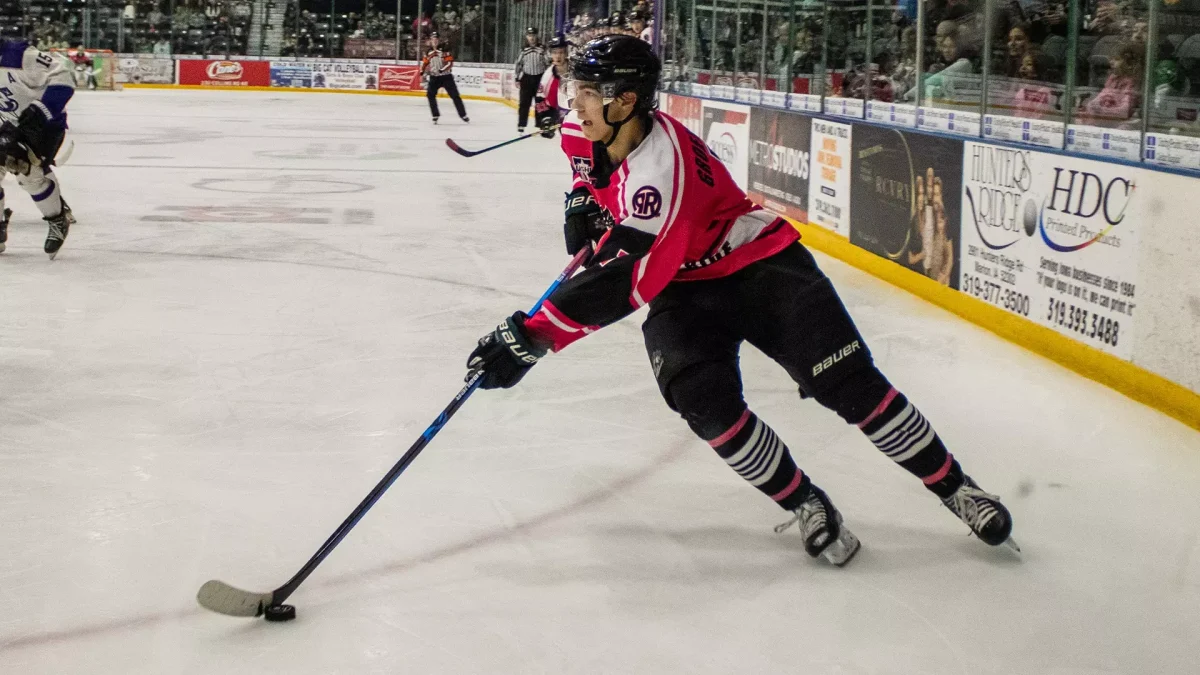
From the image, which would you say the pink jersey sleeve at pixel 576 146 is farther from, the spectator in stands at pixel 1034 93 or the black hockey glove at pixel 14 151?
the black hockey glove at pixel 14 151

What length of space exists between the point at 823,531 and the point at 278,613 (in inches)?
43.0

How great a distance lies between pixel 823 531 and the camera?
262 centimetres

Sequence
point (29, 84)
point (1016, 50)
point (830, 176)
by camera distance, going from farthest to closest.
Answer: point (830, 176) → point (29, 84) → point (1016, 50)

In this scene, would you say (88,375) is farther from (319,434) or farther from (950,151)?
(950,151)

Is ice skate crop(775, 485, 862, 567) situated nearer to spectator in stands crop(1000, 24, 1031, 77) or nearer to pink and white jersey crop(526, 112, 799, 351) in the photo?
pink and white jersey crop(526, 112, 799, 351)

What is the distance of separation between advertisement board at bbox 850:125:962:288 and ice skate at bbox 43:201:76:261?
3961 mm

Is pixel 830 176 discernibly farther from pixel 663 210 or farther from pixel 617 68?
pixel 663 210

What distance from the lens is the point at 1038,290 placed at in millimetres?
4660

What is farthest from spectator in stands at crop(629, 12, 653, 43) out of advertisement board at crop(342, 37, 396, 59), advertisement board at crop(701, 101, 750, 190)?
advertisement board at crop(342, 37, 396, 59)

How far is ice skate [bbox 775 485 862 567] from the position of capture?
8.61 feet

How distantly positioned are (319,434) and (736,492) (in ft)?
4.05

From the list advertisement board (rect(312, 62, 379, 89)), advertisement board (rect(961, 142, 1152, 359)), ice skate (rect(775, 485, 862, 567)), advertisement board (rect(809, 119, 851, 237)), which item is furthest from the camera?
advertisement board (rect(312, 62, 379, 89))

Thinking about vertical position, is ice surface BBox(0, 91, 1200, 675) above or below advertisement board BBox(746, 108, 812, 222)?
below

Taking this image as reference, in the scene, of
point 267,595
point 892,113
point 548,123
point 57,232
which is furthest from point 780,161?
point 267,595
